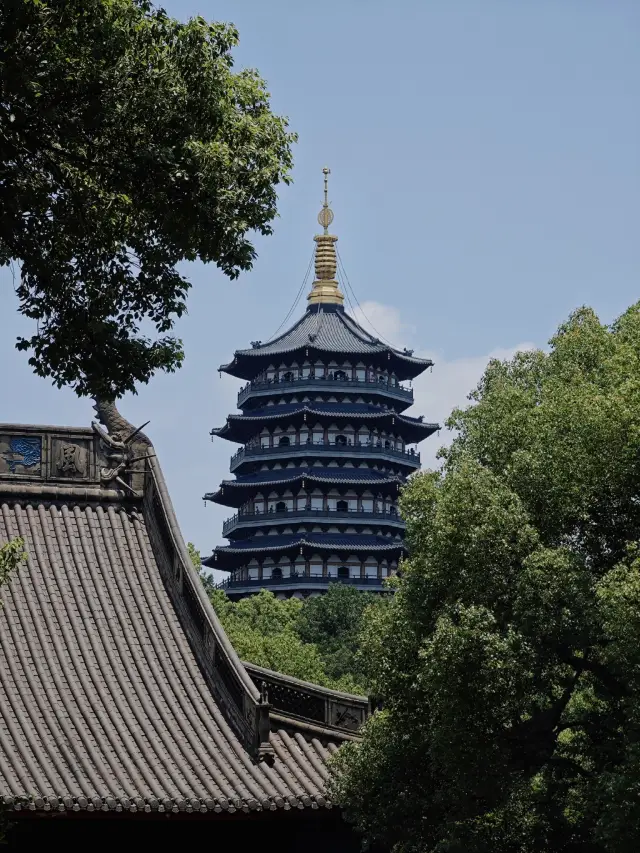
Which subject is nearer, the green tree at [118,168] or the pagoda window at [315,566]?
the green tree at [118,168]

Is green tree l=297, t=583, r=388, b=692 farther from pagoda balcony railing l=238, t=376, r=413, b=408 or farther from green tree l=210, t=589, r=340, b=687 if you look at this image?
pagoda balcony railing l=238, t=376, r=413, b=408

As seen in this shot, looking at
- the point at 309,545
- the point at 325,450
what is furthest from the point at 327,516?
the point at 325,450

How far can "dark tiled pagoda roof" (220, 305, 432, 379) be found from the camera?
78.5 m

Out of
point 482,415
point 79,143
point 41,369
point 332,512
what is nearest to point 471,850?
point 482,415

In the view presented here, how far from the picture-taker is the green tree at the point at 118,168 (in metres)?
11.8

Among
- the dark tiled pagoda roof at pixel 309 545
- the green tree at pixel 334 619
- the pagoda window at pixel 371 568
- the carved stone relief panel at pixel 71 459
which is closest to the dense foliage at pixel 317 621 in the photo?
the green tree at pixel 334 619

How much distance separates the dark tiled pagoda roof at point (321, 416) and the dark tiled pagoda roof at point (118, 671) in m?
57.0

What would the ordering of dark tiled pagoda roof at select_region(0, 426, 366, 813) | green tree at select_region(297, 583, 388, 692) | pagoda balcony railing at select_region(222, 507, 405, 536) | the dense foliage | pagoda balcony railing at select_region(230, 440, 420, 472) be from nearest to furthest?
1. dark tiled pagoda roof at select_region(0, 426, 366, 813)
2. the dense foliage
3. green tree at select_region(297, 583, 388, 692)
4. pagoda balcony railing at select_region(222, 507, 405, 536)
5. pagoda balcony railing at select_region(230, 440, 420, 472)

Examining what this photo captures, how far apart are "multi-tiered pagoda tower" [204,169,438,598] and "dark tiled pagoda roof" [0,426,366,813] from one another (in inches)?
2217

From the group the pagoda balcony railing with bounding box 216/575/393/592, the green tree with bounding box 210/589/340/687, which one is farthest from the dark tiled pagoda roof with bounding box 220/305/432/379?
the green tree with bounding box 210/589/340/687

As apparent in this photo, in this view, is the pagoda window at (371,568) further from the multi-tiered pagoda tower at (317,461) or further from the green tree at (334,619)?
the green tree at (334,619)

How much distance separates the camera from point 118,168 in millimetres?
12469

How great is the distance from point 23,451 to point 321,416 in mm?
57851

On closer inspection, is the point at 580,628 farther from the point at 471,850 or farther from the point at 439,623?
the point at 471,850
